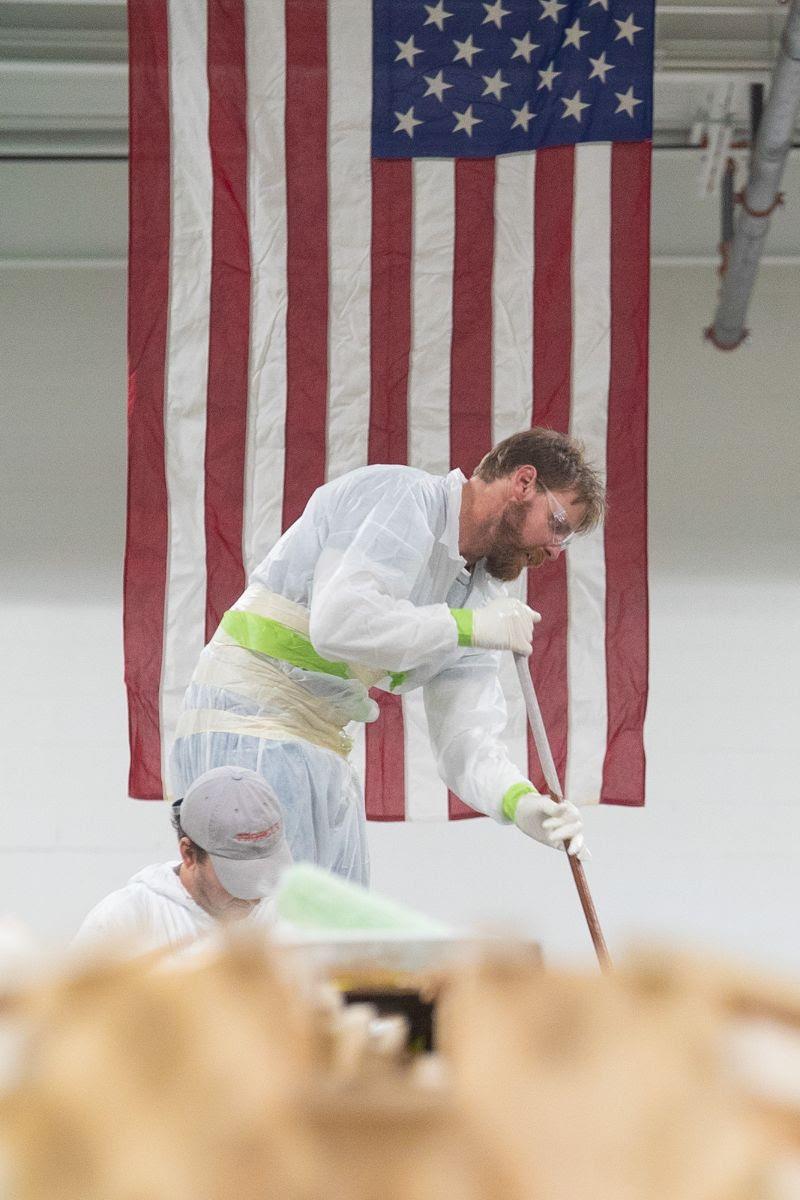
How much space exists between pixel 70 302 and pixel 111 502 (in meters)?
0.64

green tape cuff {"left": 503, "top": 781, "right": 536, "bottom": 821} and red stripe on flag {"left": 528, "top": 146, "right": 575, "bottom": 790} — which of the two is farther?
red stripe on flag {"left": 528, "top": 146, "right": 575, "bottom": 790}

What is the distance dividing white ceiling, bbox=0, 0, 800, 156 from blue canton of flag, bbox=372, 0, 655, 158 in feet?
2.57

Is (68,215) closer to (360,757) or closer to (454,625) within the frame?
(360,757)

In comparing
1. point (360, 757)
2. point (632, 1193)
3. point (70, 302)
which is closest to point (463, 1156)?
point (632, 1193)

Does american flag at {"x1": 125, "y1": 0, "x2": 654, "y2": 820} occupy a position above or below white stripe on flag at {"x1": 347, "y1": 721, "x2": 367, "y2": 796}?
above

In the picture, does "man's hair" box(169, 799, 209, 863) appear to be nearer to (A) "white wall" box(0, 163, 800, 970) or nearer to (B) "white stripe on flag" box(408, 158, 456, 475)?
(B) "white stripe on flag" box(408, 158, 456, 475)

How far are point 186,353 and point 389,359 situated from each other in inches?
17.3

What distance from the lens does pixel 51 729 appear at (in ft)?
12.6

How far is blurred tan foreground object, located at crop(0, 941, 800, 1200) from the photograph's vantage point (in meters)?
0.11

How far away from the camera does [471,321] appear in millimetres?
2973

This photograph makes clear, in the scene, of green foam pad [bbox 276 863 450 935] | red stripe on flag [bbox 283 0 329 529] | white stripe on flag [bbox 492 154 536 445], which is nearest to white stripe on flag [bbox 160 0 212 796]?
red stripe on flag [bbox 283 0 329 529]

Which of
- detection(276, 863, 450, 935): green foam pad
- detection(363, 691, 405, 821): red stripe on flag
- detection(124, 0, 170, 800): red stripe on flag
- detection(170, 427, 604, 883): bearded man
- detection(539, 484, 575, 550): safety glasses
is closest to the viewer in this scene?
detection(276, 863, 450, 935): green foam pad

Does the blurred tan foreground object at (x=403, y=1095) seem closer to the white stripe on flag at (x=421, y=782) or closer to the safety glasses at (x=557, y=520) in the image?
the safety glasses at (x=557, y=520)

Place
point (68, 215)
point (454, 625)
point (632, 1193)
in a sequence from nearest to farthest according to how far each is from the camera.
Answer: point (632, 1193) < point (454, 625) < point (68, 215)
